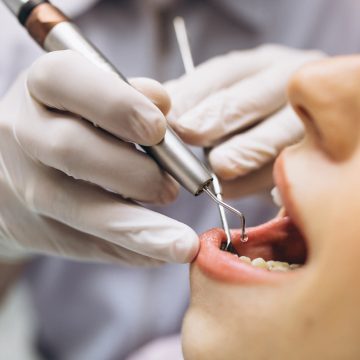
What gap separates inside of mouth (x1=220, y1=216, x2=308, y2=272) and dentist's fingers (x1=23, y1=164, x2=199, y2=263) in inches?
2.4

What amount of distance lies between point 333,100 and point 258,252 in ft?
0.79

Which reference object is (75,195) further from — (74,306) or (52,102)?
(74,306)

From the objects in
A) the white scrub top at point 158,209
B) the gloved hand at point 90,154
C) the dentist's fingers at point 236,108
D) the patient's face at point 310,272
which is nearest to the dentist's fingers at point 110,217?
the gloved hand at point 90,154

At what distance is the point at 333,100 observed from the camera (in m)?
0.61

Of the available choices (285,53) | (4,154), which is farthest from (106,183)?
(285,53)

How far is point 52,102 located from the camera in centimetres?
82

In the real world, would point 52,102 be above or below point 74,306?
above

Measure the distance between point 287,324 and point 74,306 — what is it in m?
0.91

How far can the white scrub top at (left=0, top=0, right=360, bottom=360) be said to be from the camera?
1383 mm

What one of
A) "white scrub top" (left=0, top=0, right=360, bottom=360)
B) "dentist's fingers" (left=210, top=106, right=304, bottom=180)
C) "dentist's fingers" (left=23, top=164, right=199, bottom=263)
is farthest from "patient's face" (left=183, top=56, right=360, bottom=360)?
"white scrub top" (left=0, top=0, right=360, bottom=360)

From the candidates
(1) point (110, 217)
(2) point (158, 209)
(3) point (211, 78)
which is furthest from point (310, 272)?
(2) point (158, 209)

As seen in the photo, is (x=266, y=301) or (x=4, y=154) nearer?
(x=266, y=301)

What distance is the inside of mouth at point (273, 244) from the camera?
73cm

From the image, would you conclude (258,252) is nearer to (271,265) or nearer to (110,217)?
(271,265)
